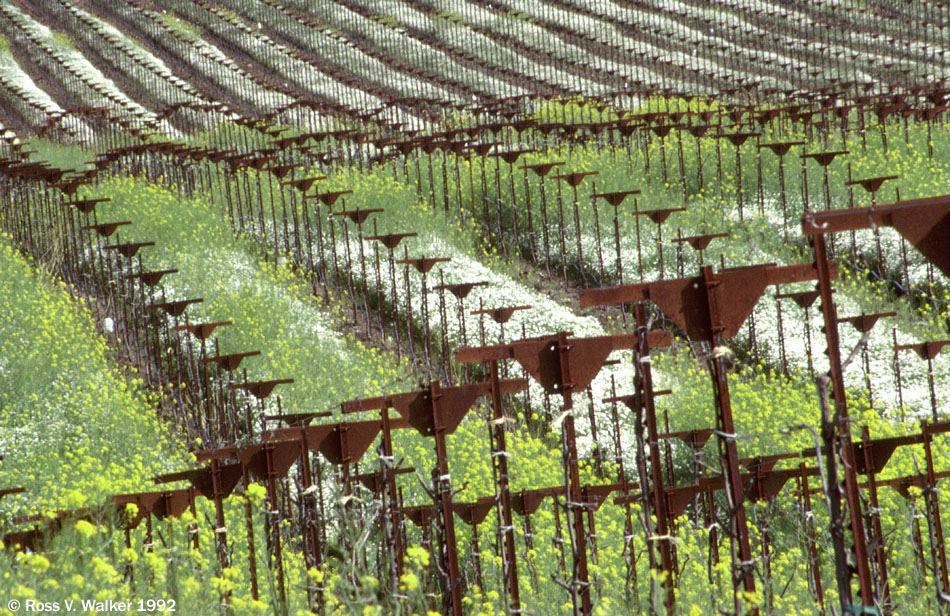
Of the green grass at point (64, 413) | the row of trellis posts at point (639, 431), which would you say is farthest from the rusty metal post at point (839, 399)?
the green grass at point (64, 413)

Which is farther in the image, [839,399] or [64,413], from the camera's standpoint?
A: [64,413]

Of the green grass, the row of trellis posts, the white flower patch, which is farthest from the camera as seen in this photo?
the white flower patch

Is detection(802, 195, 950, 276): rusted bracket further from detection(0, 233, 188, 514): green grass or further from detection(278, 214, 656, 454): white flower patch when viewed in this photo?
detection(278, 214, 656, 454): white flower patch

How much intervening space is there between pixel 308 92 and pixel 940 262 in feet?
84.9

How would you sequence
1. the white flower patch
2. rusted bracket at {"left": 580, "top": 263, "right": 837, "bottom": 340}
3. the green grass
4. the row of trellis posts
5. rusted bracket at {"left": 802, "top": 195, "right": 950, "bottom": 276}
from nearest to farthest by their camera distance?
rusted bracket at {"left": 802, "top": 195, "right": 950, "bottom": 276} < the row of trellis posts < rusted bracket at {"left": 580, "top": 263, "right": 837, "bottom": 340} < the green grass < the white flower patch

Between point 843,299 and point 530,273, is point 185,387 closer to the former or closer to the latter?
point 530,273

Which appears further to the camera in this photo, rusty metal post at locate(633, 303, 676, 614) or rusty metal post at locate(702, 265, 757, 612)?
rusty metal post at locate(633, 303, 676, 614)

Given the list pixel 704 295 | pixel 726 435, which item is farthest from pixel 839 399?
pixel 704 295

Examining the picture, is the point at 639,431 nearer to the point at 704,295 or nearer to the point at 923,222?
the point at 704,295

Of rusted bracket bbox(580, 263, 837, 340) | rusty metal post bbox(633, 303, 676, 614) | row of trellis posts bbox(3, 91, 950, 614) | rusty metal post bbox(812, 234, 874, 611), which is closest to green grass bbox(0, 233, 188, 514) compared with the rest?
row of trellis posts bbox(3, 91, 950, 614)

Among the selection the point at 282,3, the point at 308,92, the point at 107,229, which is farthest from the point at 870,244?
the point at 282,3

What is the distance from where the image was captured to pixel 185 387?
9.27 metres

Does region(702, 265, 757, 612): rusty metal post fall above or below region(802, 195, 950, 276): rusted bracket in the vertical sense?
below

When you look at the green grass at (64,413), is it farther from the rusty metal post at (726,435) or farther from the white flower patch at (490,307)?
the rusty metal post at (726,435)
